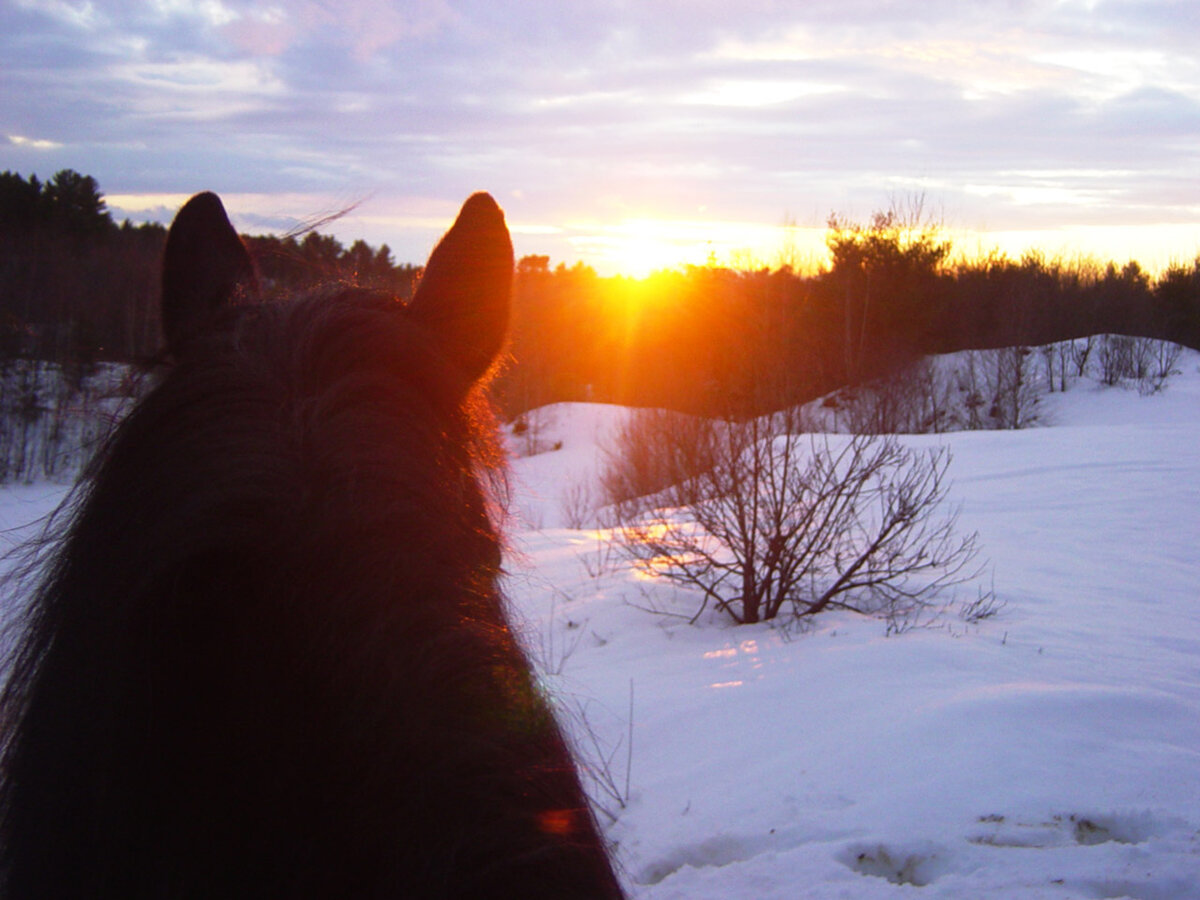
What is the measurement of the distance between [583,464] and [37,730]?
2787 cm

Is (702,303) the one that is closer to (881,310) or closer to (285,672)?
(881,310)

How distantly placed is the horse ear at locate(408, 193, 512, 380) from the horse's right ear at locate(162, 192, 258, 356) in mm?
322

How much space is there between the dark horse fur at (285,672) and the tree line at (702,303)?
43.2 feet

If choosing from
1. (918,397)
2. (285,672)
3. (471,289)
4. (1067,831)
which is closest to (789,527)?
(1067,831)

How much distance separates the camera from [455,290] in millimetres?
1212

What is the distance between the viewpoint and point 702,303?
73.0 ft

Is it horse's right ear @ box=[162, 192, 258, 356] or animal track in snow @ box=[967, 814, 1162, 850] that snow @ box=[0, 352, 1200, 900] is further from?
horse's right ear @ box=[162, 192, 258, 356]

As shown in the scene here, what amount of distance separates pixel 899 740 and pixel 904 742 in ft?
0.10

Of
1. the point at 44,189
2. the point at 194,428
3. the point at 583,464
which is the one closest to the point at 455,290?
the point at 194,428

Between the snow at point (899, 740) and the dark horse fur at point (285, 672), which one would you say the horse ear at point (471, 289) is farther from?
the snow at point (899, 740)

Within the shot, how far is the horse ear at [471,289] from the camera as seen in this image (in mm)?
1206

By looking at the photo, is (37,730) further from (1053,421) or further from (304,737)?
(1053,421)

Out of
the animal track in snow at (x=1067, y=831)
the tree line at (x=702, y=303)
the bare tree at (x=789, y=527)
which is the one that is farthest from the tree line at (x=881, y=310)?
the animal track in snow at (x=1067, y=831)

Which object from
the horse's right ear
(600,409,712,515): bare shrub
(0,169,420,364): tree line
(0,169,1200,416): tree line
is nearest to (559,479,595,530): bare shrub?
(600,409,712,515): bare shrub
